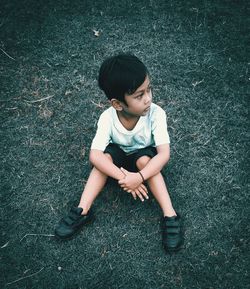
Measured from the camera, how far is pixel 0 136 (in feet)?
8.71

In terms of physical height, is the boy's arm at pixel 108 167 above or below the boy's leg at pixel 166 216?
above

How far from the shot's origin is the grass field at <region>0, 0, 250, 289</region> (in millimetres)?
2154

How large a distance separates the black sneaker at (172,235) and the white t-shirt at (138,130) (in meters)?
0.54

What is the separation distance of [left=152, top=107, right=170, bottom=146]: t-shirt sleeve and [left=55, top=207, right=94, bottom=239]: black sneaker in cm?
73

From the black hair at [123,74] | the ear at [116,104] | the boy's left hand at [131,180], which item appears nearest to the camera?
the black hair at [123,74]

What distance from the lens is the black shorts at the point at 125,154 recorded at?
6.91 feet

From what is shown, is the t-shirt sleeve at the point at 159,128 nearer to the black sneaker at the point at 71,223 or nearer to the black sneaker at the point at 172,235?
the black sneaker at the point at 172,235

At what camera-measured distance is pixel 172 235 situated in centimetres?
214

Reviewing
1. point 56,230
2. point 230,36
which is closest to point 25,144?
point 56,230

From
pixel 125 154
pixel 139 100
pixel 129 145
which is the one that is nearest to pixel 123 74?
pixel 139 100

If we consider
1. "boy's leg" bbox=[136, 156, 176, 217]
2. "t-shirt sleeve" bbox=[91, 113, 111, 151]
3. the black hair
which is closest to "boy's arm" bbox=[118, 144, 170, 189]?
"boy's leg" bbox=[136, 156, 176, 217]

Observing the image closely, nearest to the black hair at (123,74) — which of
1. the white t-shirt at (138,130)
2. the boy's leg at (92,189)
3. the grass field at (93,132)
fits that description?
the white t-shirt at (138,130)

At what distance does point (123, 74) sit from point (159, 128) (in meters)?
0.47

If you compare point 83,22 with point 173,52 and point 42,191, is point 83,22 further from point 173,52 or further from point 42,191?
point 42,191
